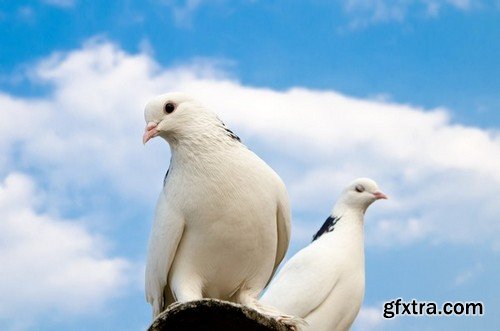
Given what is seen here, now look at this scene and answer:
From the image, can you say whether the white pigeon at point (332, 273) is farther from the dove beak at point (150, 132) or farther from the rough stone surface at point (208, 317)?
the rough stone surface at point (208, 317)

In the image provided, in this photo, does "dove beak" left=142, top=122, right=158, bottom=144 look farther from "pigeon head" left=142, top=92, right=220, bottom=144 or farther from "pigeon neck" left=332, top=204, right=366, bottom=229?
"pigeon neck" left=332, top=204, right=366, bottom=229

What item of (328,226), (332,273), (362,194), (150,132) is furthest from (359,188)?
(150,132)

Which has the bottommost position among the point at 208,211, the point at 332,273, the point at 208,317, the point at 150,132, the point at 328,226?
the point at 208,317

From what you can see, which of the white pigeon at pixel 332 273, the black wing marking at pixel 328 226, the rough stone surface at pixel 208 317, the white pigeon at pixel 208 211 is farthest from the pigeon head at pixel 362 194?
the rough stone surface at pixel 208 317

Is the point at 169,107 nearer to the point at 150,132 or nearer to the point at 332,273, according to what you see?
the point at 150,132

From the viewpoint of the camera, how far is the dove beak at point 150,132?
7.44 meters

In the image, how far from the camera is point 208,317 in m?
6.26

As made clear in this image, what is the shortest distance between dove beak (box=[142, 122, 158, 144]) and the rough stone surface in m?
1.70

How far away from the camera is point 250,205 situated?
750 centimetres

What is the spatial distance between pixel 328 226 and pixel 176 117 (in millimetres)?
5563

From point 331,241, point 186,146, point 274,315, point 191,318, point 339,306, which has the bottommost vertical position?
point 191,318

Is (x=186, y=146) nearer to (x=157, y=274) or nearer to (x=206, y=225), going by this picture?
(x=206, y=225)

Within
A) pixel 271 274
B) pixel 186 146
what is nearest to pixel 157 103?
pixel 186 146

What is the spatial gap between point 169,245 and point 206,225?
0.40 m
